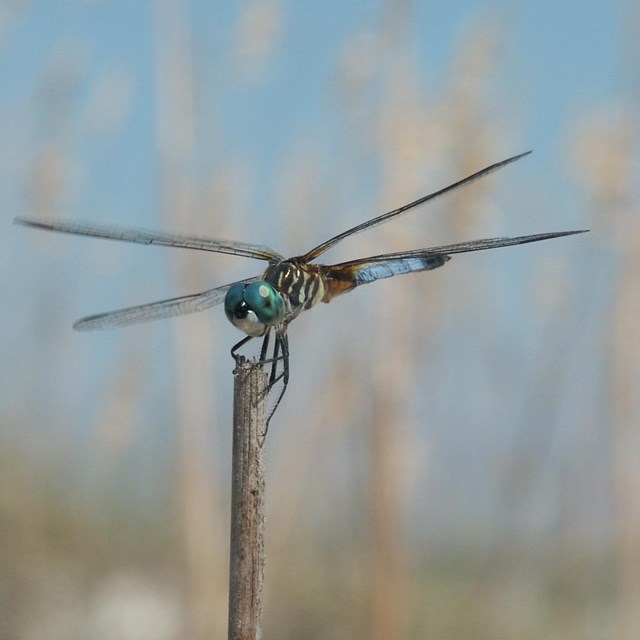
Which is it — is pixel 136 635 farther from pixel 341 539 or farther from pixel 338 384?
pixel 338 384

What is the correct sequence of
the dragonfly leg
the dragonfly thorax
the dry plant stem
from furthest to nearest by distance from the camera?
the dragonfly thorax < the dragonfly leg < the dry plant stem

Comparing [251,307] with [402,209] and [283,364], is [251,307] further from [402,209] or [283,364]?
[402,209]

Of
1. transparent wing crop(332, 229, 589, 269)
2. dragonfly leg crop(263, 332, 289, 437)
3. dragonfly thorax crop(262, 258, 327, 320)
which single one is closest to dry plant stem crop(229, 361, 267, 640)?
dragonfly leg crop(263, 332, 289, 437)

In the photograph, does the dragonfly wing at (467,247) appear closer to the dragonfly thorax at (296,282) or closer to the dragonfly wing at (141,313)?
the dragonfly thorax at (296,282)

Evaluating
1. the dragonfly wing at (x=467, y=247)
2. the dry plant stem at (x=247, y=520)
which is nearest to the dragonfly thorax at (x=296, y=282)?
the dragonfly wing at (x=467, y=247)

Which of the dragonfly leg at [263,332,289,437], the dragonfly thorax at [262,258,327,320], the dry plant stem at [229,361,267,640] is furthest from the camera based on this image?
the dragonfly thorax at [262,258,327,320]

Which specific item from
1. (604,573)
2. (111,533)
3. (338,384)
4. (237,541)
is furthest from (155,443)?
(237,541)

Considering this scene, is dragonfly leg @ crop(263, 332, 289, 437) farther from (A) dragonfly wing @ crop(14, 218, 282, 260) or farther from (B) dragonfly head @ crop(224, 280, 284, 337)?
(A) dragonfly wing @ crop(14, 218, 282, 260)
